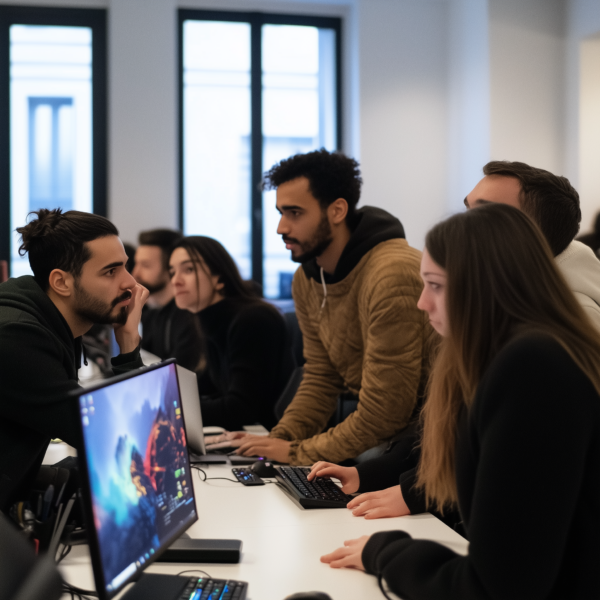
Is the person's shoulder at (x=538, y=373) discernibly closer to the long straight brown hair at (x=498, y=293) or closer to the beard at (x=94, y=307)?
the long straight brown hair at (x=498, y=293)

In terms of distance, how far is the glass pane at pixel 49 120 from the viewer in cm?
478

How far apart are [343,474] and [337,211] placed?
0.95 meters

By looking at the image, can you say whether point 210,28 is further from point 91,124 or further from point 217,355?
point 217,355

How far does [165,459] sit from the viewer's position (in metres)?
1.10

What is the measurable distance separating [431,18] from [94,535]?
476cm

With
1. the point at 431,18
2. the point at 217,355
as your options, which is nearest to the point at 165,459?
the point at 217,355

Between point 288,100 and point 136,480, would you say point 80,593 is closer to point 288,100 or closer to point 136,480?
point 136,480

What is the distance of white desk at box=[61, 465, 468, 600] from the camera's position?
1142 millimetres

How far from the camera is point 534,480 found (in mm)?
859

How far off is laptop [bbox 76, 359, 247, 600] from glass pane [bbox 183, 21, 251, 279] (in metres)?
3.83

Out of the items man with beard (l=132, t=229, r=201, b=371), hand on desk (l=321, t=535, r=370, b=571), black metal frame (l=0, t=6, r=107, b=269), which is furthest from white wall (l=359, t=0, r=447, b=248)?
hand on desk (l=321, t=535, r=370, b=571)

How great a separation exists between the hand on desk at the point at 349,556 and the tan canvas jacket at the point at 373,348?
0.63 m

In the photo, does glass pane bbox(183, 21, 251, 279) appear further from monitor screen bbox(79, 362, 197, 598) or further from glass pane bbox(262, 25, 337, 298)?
monitor screen bbox(79, 362, 197, 598)

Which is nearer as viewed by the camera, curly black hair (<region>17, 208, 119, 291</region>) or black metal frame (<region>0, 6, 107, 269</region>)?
curly black hair (<region>17, 208, 119, 291</region>)
